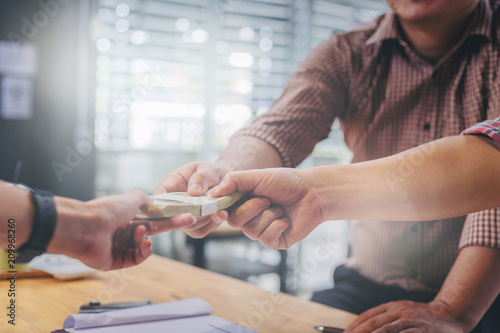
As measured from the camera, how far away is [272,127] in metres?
1.41

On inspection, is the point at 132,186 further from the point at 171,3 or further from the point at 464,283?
the point at 464,283

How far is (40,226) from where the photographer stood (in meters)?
0.58

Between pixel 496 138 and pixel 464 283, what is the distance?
0.36 meters

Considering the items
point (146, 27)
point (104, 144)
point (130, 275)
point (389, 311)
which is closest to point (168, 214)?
point (389, 311)

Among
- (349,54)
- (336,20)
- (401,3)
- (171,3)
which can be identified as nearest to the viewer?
(401,3)

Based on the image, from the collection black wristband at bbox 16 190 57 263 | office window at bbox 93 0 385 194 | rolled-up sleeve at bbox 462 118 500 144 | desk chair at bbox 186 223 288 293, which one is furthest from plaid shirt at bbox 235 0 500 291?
office window at bbox 93 0 385 194

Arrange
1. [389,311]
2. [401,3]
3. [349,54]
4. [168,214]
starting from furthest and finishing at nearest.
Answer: [349,54] → [401,3] → [389,311] → [168,214]

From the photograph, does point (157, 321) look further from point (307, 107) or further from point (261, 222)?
point (307, 107)

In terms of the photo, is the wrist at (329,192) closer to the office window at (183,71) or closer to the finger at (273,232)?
the finger at (273,232)

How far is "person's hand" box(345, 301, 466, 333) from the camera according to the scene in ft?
3.03

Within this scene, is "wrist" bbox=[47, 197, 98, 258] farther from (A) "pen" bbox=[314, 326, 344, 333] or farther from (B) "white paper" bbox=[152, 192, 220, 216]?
(A) "pen" bbox=[314, 326, 344, 333]

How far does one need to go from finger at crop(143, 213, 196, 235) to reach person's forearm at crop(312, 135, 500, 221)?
0.41 meters

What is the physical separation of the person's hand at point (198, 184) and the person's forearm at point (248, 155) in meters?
0.11

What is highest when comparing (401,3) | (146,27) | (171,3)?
(171,3)
